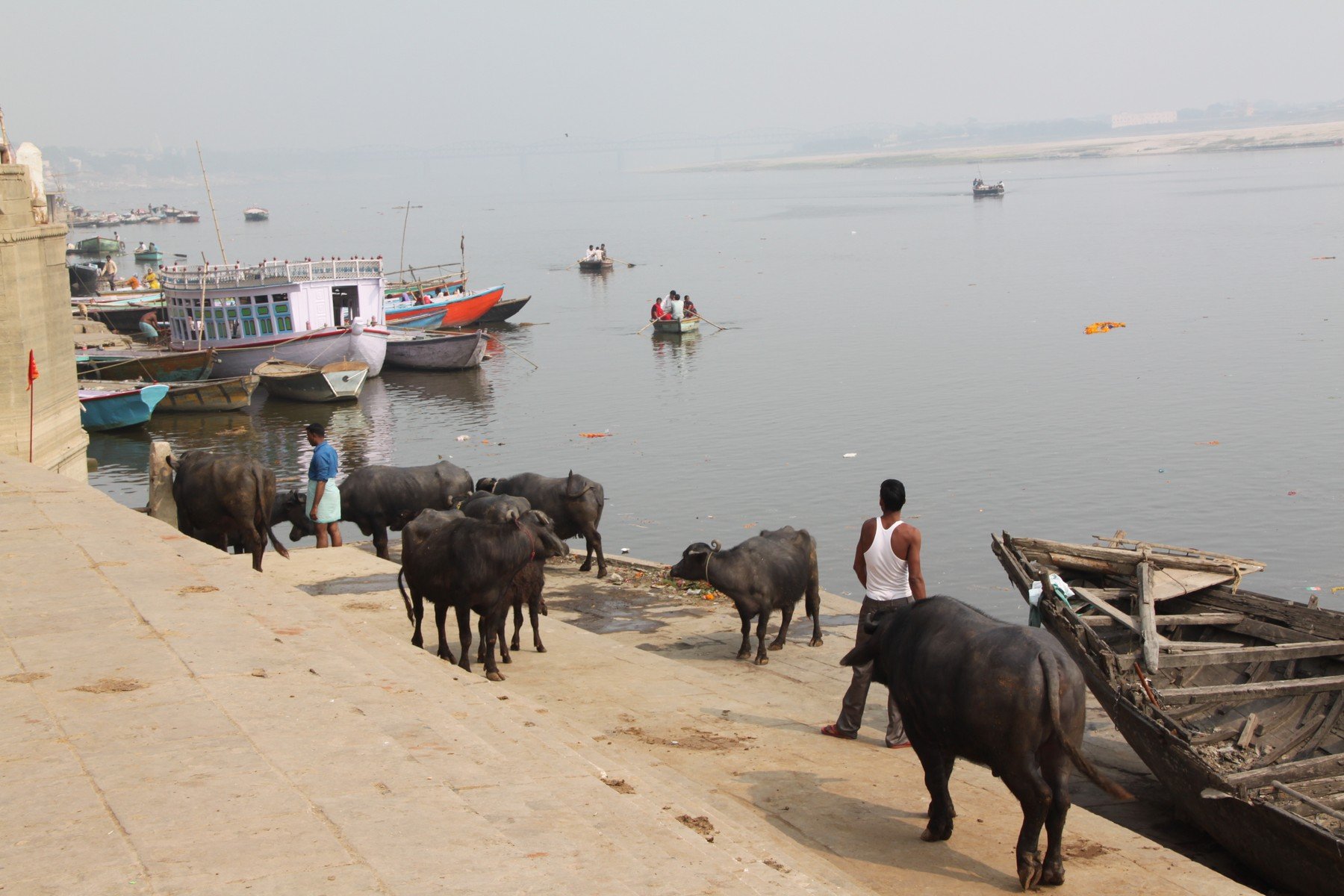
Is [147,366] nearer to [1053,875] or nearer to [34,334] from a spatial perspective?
[34,334]

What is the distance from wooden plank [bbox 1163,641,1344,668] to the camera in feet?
32.3

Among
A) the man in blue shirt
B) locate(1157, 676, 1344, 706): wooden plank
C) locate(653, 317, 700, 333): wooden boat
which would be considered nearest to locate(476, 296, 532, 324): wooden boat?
locate(653, 317, 700, 333): wooden boat

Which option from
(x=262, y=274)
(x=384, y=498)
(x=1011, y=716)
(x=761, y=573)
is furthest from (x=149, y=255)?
(x=1011, y=716)

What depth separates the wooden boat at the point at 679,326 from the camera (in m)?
46.8

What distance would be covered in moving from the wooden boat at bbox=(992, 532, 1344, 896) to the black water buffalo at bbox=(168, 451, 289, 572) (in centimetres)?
753

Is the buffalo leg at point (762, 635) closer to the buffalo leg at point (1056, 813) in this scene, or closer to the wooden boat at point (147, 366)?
the buffalo leg at point (1056, 813)

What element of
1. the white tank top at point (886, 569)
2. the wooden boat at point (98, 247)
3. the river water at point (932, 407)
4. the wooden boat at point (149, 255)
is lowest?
the river water at point (932, 407)

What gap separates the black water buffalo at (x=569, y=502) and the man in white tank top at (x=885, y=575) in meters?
6.73

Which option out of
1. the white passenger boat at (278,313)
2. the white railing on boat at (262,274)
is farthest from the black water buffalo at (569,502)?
the white railing on boat at (262,274)

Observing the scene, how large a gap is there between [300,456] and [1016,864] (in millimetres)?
26272

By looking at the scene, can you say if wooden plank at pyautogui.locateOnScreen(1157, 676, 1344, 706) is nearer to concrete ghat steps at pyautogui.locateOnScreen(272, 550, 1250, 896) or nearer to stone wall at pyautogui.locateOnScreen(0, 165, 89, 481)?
concrete ghat steps at pyautogui.locateOnScreen(272, 550, 1250, 896)

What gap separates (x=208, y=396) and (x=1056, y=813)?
32.3 m

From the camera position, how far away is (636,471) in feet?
88.5

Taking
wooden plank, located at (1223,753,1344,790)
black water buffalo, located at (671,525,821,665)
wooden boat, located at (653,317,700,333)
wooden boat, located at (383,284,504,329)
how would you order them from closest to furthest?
wooden plank, located at (1223,753,1344,790)
black water buffalo, located at (671,525,821,665)
wooden boat, located at (653,317,700,333)
wooden boat, located at (383,284,504,329)
